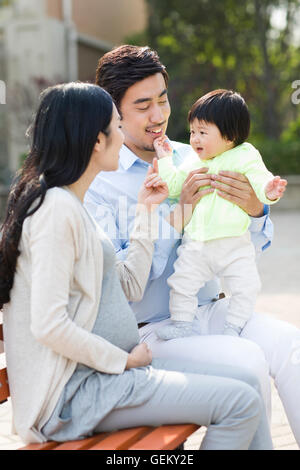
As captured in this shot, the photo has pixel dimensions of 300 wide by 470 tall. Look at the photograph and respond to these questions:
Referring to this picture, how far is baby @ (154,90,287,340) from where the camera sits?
2568mm

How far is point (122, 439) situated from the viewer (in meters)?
2.00

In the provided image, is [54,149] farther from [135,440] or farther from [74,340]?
[135,440]

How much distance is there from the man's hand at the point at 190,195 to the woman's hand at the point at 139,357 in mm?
655

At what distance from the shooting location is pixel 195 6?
16.4 meters

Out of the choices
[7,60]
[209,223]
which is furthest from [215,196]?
[7,60]

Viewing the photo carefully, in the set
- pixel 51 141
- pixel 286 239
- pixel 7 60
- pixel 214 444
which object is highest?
pixel 7 60

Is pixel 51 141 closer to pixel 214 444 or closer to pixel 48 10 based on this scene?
pixel 214 444

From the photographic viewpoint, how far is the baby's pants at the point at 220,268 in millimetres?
2568

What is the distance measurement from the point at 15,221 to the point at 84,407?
1.93ft

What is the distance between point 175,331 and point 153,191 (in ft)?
1.74

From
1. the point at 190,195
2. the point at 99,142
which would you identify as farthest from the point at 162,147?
the point at 99,142

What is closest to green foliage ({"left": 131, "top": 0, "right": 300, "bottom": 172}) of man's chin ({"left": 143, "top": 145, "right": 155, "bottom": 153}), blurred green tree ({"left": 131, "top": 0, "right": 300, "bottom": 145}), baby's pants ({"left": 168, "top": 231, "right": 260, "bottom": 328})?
blurred green tree ({"left": 131, "top": 0, "right": 300, "bottom": 145})

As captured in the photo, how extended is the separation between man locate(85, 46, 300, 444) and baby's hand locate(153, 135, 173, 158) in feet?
0.14

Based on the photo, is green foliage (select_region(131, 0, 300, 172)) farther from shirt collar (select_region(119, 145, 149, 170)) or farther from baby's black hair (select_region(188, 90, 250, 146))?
baby's black hair (select_region(188, 90, 250, 146))
